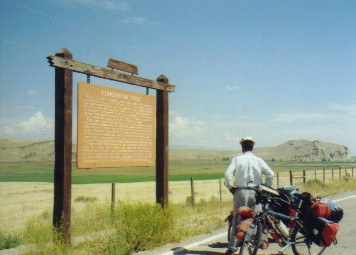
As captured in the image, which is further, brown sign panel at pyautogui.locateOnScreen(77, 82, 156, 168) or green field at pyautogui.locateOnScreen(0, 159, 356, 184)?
green field at pyautogui.locateOnScreen(0, 159, 356, 184)

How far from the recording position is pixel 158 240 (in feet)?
25.8

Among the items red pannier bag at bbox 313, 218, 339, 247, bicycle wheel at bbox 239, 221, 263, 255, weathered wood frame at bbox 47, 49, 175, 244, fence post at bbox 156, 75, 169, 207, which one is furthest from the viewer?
fence post at bbox 156, 75, 169, 207

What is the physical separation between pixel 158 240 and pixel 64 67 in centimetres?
378

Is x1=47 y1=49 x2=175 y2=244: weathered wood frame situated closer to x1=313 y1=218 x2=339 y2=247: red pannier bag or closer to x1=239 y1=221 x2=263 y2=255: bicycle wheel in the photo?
x1=239 y1=221 x2=263 y2=255: bicycle wheel

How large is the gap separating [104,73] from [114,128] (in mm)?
1139

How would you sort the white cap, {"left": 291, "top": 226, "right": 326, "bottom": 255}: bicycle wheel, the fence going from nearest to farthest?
{"left": 291, "top": 226, "right": 326, "bottom": 255}: bicycle wheel
the white cap
the fence

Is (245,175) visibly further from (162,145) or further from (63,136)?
(162,145)

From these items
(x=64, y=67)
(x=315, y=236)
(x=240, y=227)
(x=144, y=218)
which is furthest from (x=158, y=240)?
(x=64, y=67)

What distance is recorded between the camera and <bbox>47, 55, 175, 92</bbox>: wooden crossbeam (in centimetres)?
702

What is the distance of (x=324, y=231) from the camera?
623 cm

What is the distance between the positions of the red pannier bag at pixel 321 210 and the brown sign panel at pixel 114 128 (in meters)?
3.94

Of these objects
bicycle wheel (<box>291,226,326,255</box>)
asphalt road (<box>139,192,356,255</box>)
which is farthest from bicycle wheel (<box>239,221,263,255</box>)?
asphalt road (<box>139,192,356,255</box>)

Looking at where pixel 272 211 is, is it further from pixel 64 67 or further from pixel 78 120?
pixel 64 67

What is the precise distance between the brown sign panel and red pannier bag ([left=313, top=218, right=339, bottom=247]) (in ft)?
13.2
